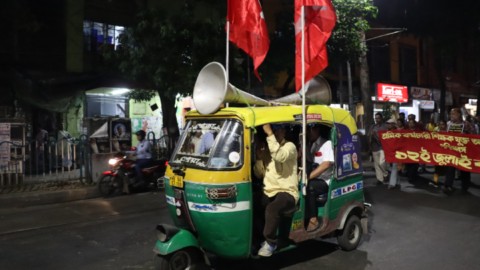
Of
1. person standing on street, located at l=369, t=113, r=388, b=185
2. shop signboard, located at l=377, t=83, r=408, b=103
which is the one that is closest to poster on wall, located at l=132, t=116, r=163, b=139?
person standing on street, located at l=369, t=113, r=388, b=185

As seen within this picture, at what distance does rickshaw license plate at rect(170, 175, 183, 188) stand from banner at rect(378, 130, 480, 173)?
657cm

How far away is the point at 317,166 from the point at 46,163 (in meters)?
7.97

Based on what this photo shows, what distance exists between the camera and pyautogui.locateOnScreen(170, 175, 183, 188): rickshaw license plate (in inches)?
163

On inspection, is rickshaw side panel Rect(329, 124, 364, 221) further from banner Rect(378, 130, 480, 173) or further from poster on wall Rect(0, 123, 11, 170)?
poster on wall Rect(0, 123, 11, 170)

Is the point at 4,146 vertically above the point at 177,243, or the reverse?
the point at 4,146

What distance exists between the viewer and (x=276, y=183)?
4250 mm

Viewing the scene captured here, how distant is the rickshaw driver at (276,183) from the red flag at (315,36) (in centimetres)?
99

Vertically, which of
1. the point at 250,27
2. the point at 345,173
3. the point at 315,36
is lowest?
the point at 345,173

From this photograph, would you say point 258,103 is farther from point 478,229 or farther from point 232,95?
point 478,229

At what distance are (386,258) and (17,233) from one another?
5454 millimetres

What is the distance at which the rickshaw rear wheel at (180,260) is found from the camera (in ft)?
12.7

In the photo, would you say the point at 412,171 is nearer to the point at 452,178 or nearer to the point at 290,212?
the point at 452,178

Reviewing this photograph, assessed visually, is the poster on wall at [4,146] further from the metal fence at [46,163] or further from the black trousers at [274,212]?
the black trousers at [274,212]

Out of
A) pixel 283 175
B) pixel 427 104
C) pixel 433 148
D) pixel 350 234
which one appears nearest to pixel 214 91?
pixel 283 175
